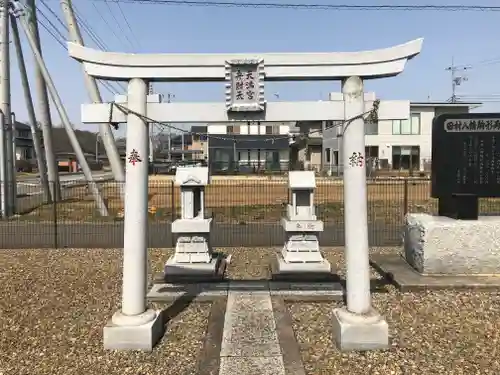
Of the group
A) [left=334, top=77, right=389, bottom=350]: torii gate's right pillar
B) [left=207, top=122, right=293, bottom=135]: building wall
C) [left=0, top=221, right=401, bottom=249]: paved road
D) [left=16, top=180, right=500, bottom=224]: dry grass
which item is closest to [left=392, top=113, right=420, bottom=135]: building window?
[left=207, top=122, right=293, bottom=135]: building wall

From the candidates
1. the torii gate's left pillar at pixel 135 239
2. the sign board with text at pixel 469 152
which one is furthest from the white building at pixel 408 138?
the torii gate's left pillar at pixel 135 239

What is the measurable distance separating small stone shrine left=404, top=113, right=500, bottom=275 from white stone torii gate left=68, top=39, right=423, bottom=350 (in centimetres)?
326

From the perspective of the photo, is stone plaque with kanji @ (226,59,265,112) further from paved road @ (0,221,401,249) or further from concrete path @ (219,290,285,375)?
paved road @ (0,221,401,249)

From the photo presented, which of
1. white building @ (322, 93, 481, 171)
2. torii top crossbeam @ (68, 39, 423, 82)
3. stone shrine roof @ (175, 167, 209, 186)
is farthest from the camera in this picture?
white building @ (322, 93, 481, 171)

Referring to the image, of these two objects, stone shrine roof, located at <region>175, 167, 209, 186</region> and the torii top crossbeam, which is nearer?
the torii top crossbeam

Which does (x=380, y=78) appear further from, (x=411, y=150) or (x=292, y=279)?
(x=411, y=150)

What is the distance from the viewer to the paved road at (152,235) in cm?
1147

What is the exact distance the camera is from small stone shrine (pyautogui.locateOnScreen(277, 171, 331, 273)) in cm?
812

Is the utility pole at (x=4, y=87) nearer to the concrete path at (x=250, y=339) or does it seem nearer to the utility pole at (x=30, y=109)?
the utility pole at (x=30, y=109)

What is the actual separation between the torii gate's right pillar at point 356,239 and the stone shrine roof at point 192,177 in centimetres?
411

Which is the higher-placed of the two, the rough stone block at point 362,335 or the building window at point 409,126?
the building window at point 409,126

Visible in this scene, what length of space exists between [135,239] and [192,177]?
12.1 feet

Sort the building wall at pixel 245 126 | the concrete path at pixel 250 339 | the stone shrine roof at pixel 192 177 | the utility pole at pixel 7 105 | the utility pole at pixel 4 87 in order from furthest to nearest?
the utility pole at pixel 7 105, the utility pole at pixel 4 87, the stone shrine roof at pixel 192 177, the building wall at pixel 245 126, the concrete path at pixel 250 339

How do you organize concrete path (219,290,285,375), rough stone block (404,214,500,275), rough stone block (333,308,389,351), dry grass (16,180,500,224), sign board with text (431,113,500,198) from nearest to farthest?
concrete path (219,290,285,375) < rough stone block (333,308,389,351) < rough stone block (404,214,500,275) < sign board with text (431,113,500,198) < dry grass (16,180,500,224)
